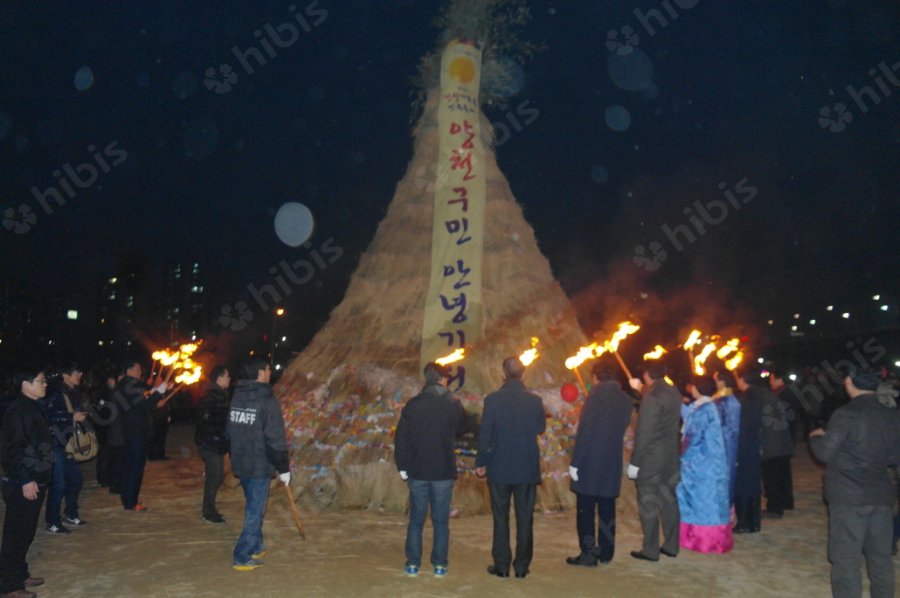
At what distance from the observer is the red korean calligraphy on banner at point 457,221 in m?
9.75

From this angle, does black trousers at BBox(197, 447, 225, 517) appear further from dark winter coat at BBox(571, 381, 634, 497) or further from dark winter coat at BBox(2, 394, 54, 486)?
dark winter coat at BBox(571, 381, 634, 497)

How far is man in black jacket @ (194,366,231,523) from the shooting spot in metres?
8.48

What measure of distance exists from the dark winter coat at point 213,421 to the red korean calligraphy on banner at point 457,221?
2810 millimetres

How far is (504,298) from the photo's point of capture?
1073cm


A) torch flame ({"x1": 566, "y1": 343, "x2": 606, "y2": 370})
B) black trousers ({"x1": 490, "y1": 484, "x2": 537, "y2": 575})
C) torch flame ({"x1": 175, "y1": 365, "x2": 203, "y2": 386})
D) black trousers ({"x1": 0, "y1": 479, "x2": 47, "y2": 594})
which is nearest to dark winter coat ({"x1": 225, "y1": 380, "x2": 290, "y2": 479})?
black trousers ({"x1": 0, "y1": 479, "x2": 47, "y2": 594})

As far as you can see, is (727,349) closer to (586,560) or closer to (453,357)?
(453,357)

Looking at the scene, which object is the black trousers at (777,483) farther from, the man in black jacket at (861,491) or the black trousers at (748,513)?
the man in black jacket at (861,491)

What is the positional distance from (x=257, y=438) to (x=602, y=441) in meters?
3.34

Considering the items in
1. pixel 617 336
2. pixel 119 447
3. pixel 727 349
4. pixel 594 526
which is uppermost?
pixel 617 336

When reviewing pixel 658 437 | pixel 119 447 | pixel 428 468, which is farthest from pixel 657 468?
pixel 119 447

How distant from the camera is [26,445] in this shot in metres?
5.49

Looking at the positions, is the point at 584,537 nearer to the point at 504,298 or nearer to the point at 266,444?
the point at 266,444

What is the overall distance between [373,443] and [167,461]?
21.3ft

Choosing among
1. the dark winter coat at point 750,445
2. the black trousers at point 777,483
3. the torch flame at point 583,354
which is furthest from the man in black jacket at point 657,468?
the black trousers at point 777,483
